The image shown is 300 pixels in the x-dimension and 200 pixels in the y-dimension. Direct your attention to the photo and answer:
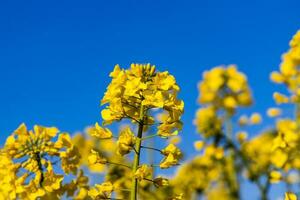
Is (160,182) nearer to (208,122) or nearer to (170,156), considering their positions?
(170,156)

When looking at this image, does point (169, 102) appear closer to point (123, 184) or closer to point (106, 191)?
point (106, 191)

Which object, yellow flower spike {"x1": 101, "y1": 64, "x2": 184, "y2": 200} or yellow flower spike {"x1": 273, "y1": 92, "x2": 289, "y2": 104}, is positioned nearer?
yellow flower spike {"x1": 101, "y1": 64, "x2": 184, "y2": 200}

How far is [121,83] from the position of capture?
413cm

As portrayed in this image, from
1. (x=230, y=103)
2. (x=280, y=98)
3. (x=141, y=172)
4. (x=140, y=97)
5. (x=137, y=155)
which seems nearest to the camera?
(x=141, y=172)

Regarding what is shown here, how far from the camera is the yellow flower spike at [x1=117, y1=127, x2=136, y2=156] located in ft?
12.5

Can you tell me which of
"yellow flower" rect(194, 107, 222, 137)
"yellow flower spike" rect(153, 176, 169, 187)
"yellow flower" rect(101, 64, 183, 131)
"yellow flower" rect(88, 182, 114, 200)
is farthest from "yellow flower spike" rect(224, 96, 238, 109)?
"yellow flower" rect(88, 182, 114, 200)

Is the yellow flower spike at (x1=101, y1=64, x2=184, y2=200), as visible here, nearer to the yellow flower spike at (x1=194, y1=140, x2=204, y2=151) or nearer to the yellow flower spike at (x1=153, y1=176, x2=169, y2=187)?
→ the yellow flower spike at (x1=153, y1=176, x2=169, y2=187)

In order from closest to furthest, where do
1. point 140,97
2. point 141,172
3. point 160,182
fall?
point 141,172
point 160,182
point 140,97

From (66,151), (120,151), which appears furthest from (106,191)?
(66,151)

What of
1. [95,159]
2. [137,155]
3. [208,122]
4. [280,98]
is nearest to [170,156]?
[137,155]

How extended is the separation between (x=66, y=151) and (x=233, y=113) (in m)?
6.48

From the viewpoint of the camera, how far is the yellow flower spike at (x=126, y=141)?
3.81m

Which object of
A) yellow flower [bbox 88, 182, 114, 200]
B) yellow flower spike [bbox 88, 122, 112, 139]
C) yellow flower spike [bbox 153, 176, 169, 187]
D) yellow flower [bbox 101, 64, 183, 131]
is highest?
yellow flower [bbox 101, 64, 183, 131]

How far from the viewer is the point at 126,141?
12.5 ft
